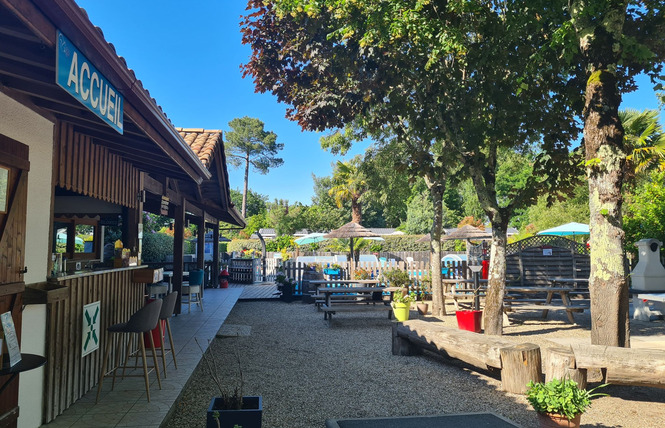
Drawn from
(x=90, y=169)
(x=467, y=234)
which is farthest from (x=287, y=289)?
(x=90, y=169)

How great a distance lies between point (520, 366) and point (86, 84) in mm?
4858

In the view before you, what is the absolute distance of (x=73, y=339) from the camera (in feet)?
13.4

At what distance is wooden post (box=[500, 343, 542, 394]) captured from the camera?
194 inches

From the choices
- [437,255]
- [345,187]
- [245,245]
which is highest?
[345,187]

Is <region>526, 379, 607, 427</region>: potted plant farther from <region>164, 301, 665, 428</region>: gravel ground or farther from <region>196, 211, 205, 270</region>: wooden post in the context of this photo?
<region>196, 211, 205, 270</region>: wooden post

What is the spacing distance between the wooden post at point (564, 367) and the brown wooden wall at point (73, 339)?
458 cm

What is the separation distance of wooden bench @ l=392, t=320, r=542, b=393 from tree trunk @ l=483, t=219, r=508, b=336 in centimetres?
176

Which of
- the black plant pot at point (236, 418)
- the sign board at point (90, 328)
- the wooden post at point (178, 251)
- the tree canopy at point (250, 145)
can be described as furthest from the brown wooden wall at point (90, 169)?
the tree canopy at point (250, 145)

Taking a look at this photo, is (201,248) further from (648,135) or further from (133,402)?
(648,135)

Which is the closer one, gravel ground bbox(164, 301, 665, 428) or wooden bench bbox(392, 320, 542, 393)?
gravel ground bbox(164, 301, 665, 428)

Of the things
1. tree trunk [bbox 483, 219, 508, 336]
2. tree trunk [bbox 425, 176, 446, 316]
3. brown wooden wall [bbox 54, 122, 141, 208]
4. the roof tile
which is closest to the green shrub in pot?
tree trunk [bbox 483, 219, 508, 336]

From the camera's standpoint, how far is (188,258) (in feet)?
59.2

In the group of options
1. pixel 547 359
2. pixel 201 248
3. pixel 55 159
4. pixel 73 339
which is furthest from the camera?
pixel 201 248

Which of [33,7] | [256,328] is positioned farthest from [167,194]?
[33,7]
